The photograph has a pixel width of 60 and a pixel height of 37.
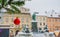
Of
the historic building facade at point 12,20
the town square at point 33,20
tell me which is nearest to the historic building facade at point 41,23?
the town square at point 33,20

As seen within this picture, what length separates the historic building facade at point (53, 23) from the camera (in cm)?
178

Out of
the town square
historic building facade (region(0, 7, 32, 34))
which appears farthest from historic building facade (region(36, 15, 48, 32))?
historic building facade (region(0, 7, 32, 34))

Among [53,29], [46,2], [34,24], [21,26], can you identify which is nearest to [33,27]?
[34,24]

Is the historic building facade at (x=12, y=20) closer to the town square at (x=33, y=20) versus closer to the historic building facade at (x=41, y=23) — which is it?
the town square at (x=33, y=20)

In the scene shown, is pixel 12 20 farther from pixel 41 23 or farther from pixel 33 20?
pixel 41 23

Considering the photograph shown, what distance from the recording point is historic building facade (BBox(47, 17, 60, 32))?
1.78 meters

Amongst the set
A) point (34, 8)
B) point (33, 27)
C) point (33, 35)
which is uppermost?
point (34, 8)

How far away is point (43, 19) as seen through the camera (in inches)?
69.2

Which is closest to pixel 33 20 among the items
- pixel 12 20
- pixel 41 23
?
pixel 41 23

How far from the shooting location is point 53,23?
5.91 ft

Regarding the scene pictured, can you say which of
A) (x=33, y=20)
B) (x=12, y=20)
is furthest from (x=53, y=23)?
(x=12, y=20)

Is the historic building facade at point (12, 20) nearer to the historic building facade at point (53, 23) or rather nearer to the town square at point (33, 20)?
the town square at point (33, 20)

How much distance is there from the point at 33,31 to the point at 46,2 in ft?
1.47

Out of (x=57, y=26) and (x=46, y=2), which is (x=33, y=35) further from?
(x=46, y=2)
